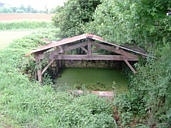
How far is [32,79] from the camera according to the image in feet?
38.8

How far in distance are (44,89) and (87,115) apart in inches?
103

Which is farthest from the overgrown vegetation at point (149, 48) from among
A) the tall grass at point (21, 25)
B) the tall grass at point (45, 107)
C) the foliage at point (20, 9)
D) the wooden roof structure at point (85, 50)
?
the foliage at point (20, 9)

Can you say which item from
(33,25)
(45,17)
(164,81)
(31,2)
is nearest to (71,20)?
(164,81)

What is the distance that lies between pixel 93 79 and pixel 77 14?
381 centimetres

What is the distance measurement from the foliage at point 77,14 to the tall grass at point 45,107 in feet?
15.5

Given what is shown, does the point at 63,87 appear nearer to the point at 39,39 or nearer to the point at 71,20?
the point at 71,20

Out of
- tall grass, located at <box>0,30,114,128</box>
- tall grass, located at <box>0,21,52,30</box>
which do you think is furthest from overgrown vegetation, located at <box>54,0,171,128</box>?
tall grass, located at <box>0,21,52,30</box>

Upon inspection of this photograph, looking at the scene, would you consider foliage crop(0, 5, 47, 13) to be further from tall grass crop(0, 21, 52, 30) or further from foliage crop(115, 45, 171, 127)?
foliage crop(115, 45, 171, 127)

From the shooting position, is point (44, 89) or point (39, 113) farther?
point (44, 89)

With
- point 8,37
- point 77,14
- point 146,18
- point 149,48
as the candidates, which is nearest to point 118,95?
point 149,48

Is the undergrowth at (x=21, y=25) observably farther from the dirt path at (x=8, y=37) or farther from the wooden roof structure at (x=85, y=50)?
the wooden roof structure at (x=85, y=50)

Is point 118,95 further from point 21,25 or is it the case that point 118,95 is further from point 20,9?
point 20,9

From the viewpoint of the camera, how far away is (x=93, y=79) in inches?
526

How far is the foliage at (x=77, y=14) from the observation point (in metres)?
14.8
